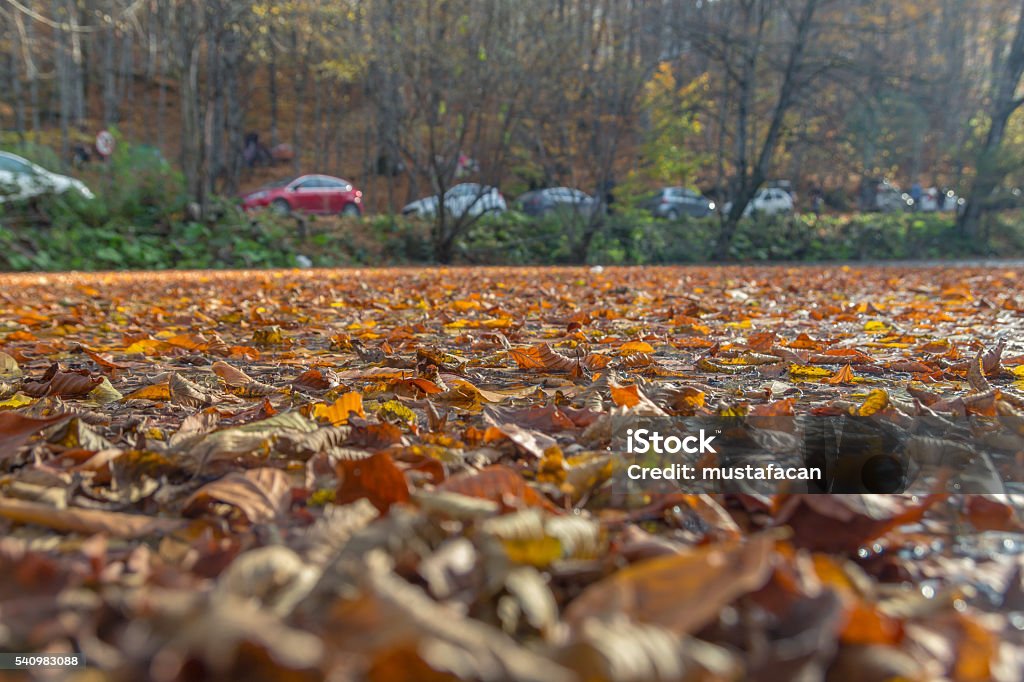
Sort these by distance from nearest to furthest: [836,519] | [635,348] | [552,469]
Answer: [836,519], [552,469], [635,348]

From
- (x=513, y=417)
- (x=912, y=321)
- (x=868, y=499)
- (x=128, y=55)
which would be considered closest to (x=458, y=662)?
(x=868, y=499)

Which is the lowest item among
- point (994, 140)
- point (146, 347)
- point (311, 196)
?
point (146, 347)

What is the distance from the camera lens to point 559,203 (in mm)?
15586

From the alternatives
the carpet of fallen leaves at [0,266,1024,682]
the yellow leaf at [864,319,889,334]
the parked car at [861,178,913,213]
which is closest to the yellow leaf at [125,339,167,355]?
the carpet of fallen leaves at [0,266,1024,682]

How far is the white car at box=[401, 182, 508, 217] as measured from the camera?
14.0 m

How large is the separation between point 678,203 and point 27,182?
17852 mm

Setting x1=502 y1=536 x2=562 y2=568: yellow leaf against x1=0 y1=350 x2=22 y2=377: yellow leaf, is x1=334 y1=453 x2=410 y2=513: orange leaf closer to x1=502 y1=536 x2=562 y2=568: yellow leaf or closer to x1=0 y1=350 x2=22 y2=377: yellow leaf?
x1=502 y1=536 x2=562 y2=568: yellow leaf

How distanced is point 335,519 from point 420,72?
13.1m

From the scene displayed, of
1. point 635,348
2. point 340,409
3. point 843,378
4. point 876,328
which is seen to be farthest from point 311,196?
point 340,409

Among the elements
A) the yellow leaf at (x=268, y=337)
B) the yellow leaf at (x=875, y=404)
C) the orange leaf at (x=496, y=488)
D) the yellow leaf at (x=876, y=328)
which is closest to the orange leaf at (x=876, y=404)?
the yellow leaf at (x=875, y=404)

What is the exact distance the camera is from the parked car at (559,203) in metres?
15.2

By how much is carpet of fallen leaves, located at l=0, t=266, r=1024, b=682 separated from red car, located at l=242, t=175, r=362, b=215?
19.8 metres

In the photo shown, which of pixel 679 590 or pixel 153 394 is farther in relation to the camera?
pixel 153 394

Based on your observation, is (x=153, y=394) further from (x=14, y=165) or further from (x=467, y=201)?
(x=14, y=165)
